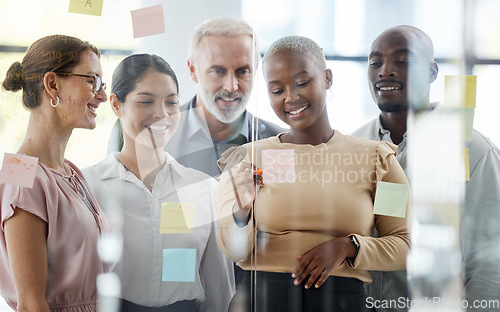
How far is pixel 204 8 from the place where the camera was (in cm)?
162

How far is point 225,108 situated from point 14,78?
2.48 ft

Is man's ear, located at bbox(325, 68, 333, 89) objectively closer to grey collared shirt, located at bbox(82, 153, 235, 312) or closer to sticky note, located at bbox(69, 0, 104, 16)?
grey collared shirt, located at bbox(82, 153, 235, 312)

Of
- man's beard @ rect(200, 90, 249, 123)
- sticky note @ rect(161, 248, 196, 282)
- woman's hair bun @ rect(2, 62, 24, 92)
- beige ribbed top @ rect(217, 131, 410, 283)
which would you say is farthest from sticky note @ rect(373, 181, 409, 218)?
woman's hair bun @ rect(2, 62, 24, 92)

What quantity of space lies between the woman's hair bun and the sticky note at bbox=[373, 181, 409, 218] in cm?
130

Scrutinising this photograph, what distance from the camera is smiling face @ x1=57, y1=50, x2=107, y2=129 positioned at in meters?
1.61

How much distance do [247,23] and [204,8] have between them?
0.16m

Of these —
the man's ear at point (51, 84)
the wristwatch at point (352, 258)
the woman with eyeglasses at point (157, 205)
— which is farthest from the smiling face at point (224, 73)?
the wristwatch at point (352, 258)

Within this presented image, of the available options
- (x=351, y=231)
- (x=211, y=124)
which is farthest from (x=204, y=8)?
(x=351, y=231)

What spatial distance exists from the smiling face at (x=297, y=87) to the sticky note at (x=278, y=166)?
0.34ft

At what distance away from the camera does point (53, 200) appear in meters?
1.53

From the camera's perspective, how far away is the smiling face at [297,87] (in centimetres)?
158

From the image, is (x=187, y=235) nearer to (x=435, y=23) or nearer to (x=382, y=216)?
(x=382, y=216)

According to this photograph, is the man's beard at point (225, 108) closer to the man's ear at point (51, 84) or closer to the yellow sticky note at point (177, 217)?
the yellow sticky note at point (177, 217)

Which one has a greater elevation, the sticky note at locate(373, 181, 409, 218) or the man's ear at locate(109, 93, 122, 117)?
the man's ear at locate(109, 93, 122, 117)
